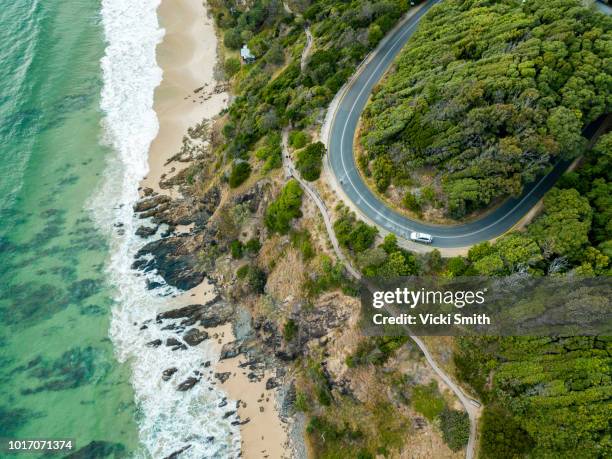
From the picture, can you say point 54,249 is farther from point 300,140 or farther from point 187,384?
point 300,140

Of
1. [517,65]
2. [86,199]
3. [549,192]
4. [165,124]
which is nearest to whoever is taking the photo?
[549,192]

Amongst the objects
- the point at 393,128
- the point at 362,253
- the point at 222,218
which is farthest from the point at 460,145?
the point at 222,218

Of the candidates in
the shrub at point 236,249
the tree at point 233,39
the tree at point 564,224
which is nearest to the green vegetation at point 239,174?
the shrub at point 236,249

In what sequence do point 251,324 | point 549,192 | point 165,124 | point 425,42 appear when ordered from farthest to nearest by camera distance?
point 165,124, point 425,42, point 251,324, point 549,192

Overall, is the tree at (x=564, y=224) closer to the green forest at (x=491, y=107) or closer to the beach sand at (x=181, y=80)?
the green forest at (x=491, y=107)

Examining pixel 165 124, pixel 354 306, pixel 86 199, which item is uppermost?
pixel 165 124

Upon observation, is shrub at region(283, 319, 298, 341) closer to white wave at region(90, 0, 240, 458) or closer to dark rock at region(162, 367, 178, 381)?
white wave at region(90, 0, 240, 458)

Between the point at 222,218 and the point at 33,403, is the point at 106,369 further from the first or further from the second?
the point at 222,218
